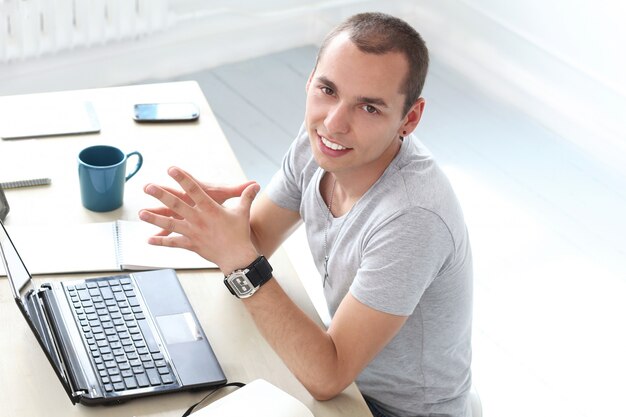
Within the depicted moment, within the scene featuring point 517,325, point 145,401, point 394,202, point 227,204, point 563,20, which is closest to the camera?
point 145,401

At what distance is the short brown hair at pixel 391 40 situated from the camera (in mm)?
1560

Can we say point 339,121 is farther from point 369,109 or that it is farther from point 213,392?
point 213,392

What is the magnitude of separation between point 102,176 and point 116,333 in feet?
1.21

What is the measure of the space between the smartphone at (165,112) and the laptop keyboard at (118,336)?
0.55 metres

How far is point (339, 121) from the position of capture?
1.59 m

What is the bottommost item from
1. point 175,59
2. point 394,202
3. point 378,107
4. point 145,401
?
point 175,59

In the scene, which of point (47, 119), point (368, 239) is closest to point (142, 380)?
point (368, 239)

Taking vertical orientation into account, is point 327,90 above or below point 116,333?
above

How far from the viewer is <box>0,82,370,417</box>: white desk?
4.49ft

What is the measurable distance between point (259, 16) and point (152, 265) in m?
2.61

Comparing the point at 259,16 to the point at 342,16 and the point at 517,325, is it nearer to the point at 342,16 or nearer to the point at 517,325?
the point at 342,16

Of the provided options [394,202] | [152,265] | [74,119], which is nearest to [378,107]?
[394,202]

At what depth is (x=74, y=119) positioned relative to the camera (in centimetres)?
199

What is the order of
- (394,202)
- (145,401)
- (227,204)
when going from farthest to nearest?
(227,204) < (394,202) < (145,401)
